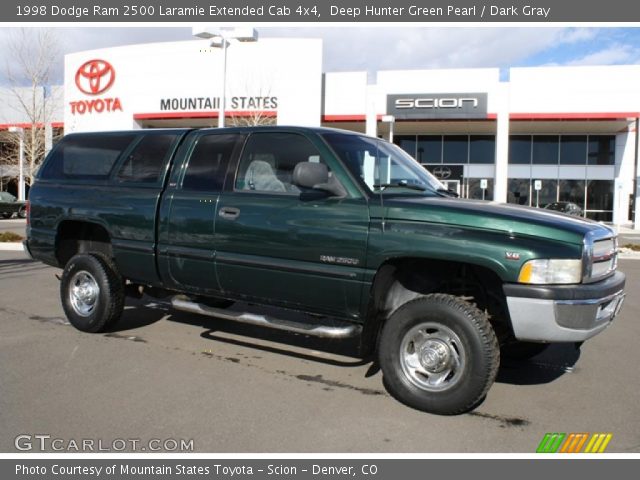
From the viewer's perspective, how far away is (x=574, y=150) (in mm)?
29516

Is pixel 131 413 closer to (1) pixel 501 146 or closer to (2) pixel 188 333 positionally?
(2) pixel 188 333

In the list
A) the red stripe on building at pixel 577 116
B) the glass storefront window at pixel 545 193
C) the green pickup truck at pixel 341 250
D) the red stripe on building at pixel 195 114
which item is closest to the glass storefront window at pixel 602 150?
the glass storefront window at pixel 545 193

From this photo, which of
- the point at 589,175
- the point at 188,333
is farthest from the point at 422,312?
the point at 589,175

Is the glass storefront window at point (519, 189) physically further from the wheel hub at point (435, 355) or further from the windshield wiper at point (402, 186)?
the wheel hub at point (435, 355)

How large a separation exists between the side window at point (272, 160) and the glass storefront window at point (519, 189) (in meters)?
27.0

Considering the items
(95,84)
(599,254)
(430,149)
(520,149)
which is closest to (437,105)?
(430,149)

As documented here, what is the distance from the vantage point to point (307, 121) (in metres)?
26.7

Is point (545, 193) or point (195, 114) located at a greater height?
point (195, 114)

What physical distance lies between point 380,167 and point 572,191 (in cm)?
2804

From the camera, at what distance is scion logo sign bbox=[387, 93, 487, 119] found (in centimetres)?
2584

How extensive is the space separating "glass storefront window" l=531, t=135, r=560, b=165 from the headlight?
28.2 meters

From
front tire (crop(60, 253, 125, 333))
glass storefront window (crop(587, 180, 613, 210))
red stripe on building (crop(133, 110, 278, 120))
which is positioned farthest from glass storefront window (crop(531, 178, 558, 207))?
front tire (crop(60, 253, 125, 333))

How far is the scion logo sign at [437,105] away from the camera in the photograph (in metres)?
25.8

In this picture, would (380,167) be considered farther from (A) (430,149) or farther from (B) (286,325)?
(A) (430,149)
